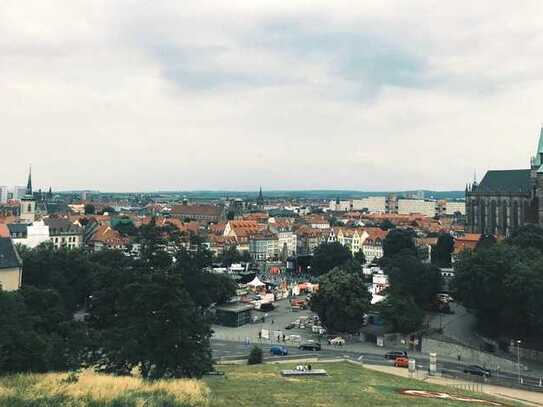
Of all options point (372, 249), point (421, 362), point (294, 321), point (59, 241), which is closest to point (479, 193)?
point (372, 249)

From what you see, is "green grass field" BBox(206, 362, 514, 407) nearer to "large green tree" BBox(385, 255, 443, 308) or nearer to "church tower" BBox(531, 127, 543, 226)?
"large green tree" BBox(385, 255, 443, 308)

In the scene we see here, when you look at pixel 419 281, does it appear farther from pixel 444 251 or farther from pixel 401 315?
pixel 444 251

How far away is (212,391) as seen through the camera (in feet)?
109

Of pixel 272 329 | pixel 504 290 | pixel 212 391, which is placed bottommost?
pixel 272 329

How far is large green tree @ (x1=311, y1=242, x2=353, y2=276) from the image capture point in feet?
416

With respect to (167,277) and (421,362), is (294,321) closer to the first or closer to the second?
(421,362)

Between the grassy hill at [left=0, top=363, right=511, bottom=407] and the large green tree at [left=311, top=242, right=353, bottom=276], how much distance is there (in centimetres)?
8014

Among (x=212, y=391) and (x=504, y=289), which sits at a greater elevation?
(x=504, y=289)

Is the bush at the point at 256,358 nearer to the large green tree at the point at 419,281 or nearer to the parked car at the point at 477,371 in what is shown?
the parked car at the point at 477,371

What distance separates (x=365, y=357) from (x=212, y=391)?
35.1 metres

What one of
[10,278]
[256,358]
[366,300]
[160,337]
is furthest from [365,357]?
[10,278]

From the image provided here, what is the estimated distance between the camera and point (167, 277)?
38.5 metres

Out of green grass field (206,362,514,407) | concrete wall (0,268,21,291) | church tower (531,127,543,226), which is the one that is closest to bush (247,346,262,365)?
green grass field (206,362,514,407)

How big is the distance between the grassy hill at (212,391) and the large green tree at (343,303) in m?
27.0
